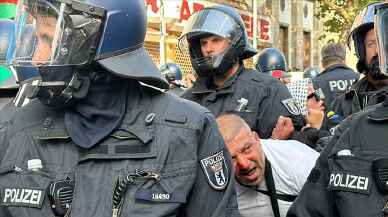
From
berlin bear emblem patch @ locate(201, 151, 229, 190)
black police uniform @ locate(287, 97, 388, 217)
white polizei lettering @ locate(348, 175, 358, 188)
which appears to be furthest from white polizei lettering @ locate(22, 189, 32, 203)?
white polizei lettering @ locate(348, 175, 358, 188)

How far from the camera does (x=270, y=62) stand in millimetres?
8508

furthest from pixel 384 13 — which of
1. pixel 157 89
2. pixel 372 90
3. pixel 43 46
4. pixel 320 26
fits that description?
pixel 320 26

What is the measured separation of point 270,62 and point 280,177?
568 cm

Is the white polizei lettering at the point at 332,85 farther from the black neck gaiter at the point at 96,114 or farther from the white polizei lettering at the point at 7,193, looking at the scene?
the white polizei lettering at the point at 7,193

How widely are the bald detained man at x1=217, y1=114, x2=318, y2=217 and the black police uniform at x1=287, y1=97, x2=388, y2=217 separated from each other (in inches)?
19.4

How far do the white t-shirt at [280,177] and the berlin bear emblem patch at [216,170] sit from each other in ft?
2.30

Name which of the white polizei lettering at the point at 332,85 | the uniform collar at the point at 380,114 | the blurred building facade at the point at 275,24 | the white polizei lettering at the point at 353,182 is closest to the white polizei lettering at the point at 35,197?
the white polizei lettering at the point at 353,182

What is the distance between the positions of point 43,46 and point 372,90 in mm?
2362

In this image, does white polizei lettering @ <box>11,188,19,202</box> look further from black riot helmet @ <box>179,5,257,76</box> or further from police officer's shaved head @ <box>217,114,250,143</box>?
black riot helmet @ <box>179,5,257,76</box>

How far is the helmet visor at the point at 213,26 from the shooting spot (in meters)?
4.25

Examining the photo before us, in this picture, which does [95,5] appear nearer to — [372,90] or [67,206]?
[67,206]

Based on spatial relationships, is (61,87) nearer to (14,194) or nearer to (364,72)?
(14,194)

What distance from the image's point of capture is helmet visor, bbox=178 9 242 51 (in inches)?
167

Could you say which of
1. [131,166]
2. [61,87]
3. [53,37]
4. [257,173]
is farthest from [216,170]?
[257,173]
